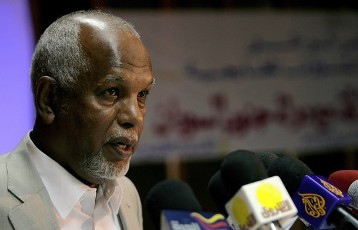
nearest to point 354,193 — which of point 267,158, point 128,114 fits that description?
point 267,158

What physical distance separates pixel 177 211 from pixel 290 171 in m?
0.23

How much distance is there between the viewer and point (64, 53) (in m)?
1.20

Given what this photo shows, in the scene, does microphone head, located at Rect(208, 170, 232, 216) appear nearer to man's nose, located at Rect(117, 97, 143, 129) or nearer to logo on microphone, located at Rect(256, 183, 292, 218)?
logo on microphone, located at Rect(256, 183, 292, 218)

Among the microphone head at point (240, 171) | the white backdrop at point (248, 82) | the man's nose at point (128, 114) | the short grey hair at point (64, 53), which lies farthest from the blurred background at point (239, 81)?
the microphone head at point (240, 171)

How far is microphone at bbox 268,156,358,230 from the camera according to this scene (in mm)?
934

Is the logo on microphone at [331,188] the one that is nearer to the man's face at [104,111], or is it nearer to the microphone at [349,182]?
the microphone at [349,182]

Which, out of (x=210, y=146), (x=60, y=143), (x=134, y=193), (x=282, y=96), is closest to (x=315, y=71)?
(x=282, y=96)

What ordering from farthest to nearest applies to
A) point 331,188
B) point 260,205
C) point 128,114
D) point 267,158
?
point 128,114
point 267,158
point 331,188
point 260,205

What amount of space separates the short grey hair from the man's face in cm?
2

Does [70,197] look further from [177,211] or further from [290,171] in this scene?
[290,171]

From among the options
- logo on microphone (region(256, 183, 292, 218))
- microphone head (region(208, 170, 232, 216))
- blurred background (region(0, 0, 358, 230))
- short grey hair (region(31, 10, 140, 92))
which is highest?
short grey hair (region(31, 10, 140, 92))

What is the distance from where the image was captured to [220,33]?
341 centimetres

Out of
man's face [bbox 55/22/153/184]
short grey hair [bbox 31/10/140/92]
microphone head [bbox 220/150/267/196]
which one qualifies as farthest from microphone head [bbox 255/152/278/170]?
short grey hair [bbox 31/10/140/92]

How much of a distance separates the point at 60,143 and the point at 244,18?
2.42 m
